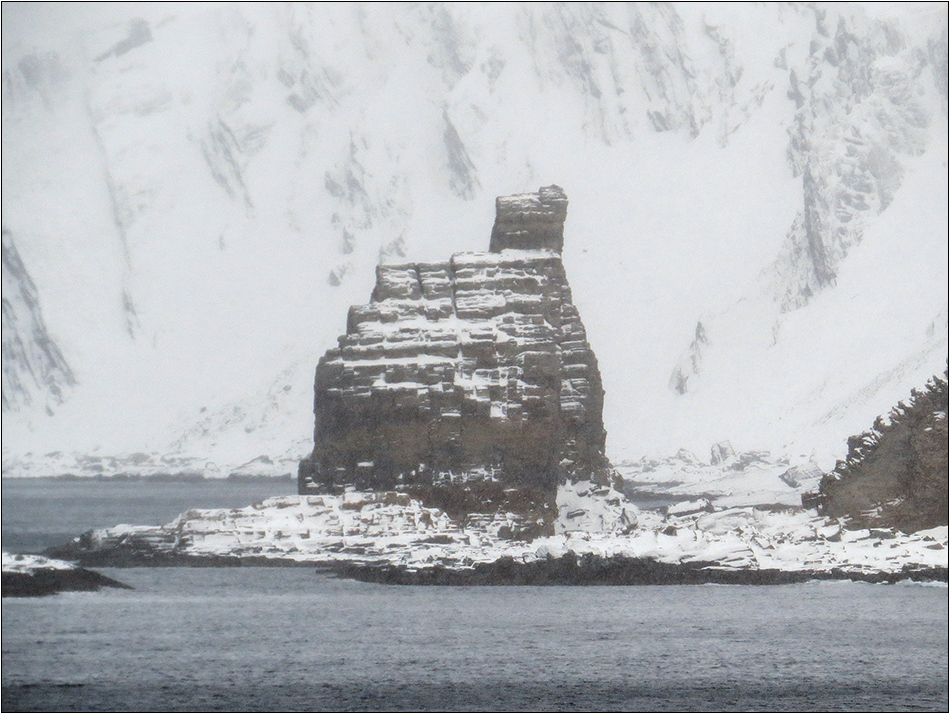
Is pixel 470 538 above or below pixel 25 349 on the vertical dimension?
below

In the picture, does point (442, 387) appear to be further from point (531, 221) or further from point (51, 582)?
point (51, 582)

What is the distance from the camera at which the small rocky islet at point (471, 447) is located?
39.7 metres

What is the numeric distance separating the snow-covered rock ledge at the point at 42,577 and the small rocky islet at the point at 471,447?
9428 mm

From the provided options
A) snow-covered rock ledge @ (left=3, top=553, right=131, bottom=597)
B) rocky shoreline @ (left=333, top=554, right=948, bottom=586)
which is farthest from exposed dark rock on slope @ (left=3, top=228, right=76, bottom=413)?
rocky shoreline @ (left=333, top=554, right=948, bottom=586)

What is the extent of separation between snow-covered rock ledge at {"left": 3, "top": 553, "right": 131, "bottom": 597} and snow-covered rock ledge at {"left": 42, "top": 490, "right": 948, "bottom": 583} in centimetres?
384

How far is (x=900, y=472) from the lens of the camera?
38.4 metres

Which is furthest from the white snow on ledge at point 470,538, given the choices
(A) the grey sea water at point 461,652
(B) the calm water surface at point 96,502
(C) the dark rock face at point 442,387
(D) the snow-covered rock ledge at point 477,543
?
(A) the grey sea water at point 461,652

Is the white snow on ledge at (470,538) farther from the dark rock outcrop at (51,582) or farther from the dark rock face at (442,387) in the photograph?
the dark rock outcrop at (51,582)

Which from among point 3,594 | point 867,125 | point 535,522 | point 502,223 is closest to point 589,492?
point 535,522

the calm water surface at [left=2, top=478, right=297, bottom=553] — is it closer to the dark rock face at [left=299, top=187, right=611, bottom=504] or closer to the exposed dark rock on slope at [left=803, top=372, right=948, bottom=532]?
the dark rock face at [left=299, top=187, right=611, bottom=504]

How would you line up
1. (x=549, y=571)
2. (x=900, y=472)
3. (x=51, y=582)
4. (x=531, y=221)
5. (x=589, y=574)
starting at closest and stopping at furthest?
1. (x=51, y=582)
2. (x=589, y=574)
3. (x=549, y=571)
4. (x=900, y=472)
5. (x=531, y=221)

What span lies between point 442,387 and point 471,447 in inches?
71.1

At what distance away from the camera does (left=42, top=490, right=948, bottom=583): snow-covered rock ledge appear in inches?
1420

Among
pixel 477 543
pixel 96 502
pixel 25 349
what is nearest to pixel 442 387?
pixel 477 543
